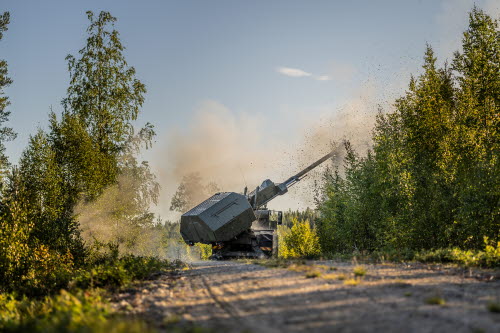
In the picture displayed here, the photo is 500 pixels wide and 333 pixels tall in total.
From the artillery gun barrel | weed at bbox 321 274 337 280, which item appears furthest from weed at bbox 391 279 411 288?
the artillery gun barrel

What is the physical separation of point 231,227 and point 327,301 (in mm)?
16925

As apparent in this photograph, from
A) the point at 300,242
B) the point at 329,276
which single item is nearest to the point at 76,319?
the point at 329,276

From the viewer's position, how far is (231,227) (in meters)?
23.5

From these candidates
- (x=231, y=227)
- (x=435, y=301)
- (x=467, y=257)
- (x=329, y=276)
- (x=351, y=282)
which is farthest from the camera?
(x=231, y=227)

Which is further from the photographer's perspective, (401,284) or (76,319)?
(401,284)

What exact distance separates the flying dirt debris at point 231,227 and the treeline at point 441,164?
584cm

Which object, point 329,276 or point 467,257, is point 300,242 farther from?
point 329,276

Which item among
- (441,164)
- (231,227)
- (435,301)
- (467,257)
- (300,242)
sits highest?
(441,164)

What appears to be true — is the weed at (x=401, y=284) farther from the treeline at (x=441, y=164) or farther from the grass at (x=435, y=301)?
the treeline at (x=441, y=164)

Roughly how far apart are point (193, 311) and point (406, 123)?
66.6 ft

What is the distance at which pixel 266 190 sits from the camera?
92.8 feet

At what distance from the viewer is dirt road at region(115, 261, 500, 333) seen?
534cm

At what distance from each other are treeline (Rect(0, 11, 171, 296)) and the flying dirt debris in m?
4.94

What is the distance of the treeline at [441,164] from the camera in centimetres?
1742
